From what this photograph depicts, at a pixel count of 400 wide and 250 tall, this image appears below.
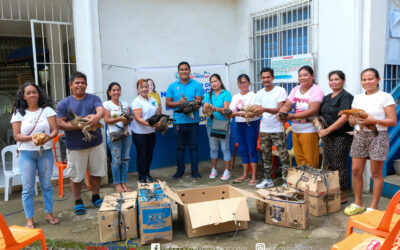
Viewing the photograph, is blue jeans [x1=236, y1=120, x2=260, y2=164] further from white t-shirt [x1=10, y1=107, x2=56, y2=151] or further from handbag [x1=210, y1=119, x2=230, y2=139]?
white t-shirt [x1=10, y1=107, x2=56, y2=151]

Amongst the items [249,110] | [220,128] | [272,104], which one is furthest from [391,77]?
[220,128]

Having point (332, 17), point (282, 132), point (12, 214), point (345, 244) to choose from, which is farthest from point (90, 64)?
point (345, 244)

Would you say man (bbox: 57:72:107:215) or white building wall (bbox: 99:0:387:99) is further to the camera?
white building wall (bbox: 99:0:387:99)

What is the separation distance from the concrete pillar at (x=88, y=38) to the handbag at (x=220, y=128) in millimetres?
1912

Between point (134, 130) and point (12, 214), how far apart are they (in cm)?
188

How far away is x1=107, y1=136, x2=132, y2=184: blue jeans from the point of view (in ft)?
15.1

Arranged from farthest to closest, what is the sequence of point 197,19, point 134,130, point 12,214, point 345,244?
point 197,19
point 134,130
point 12,214
point 345,244

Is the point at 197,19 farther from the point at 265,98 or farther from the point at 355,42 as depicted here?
the point at 355,42

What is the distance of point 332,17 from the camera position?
4711 mm

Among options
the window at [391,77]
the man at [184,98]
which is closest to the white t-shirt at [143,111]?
the man at [184,98]

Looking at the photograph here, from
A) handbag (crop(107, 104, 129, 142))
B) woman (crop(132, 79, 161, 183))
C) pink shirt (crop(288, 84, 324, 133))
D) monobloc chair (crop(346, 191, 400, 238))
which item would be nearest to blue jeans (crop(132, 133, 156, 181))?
woman (crop(132, 79, 161, 183))

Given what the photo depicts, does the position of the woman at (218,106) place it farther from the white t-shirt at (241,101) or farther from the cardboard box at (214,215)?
the cardboard box at (214,215)

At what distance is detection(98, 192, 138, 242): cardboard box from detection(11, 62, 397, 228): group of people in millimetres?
933

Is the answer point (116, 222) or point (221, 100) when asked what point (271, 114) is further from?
point (116, 222)
